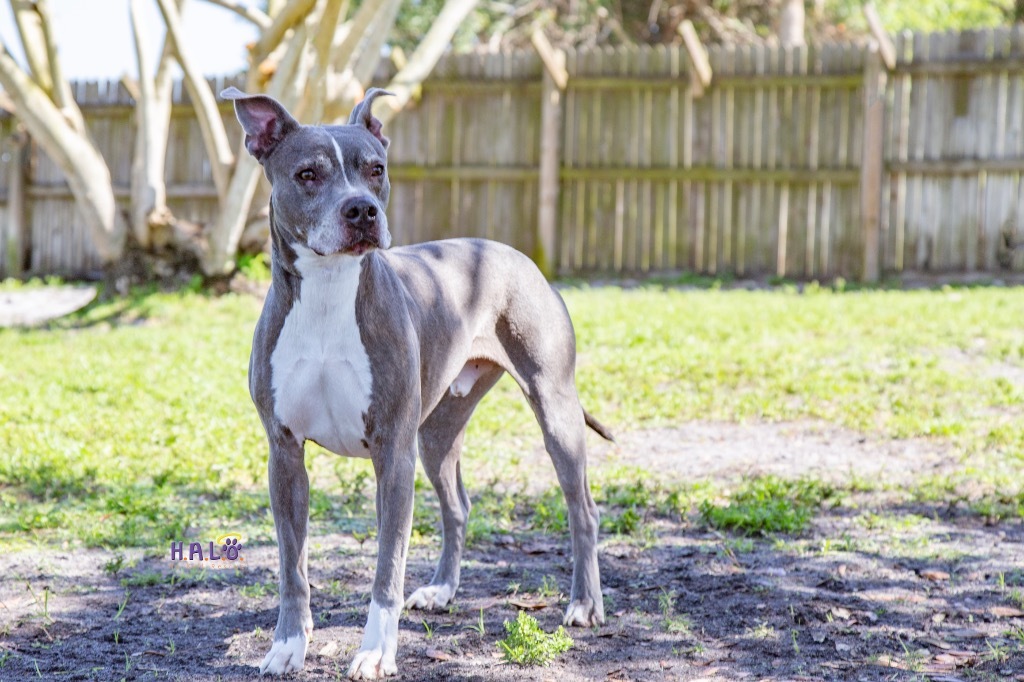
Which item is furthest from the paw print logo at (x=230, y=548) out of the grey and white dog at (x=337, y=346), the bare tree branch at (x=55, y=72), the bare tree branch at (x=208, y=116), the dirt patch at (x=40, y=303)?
the bare tree branch at (x=55, y=72)

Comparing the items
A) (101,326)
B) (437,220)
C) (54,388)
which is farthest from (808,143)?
(54,388)

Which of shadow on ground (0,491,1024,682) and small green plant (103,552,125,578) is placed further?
small green plant (103,552,125,578)

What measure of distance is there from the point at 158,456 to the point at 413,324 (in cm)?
337

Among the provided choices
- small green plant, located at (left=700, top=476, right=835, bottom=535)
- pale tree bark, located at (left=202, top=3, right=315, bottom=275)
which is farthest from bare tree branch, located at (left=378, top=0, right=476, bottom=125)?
small green plant, located at (left=700, top=476, right=835, bottom=535)

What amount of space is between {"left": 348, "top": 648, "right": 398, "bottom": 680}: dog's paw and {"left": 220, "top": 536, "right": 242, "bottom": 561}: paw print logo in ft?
5.08

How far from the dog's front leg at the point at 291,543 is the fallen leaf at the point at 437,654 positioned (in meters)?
0.41

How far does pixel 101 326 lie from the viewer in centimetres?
1094

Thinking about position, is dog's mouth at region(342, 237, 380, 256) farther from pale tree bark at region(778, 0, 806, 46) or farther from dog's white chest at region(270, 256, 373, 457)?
pale tree bark at region(778, 0, 806, 46)

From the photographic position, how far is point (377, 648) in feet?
12.0

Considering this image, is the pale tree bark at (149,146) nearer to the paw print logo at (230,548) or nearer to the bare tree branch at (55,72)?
the bare tree branch at (55,72)

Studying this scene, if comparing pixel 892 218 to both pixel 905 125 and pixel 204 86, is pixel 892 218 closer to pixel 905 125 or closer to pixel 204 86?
pixel 905 125

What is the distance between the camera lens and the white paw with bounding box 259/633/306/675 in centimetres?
366

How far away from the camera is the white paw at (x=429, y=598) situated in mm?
4445

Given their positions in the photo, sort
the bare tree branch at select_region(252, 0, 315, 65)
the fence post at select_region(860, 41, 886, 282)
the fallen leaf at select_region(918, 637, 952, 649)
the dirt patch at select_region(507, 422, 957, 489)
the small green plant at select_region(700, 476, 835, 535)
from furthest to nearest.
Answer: the fence post at select_region(860, 41, 886, 282) → the bare tree branch at select_region(252, 0, 315, 65) → the dirt patch at select_region(507, 422, 957, 489) → the small green plant at select_region(700, 476, 835, 535) → the fallen leaf at select_region(918, 637, 952, 649)
